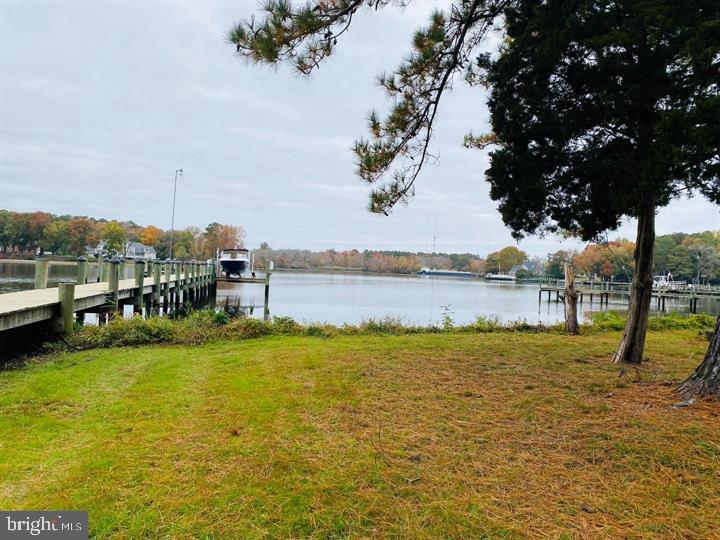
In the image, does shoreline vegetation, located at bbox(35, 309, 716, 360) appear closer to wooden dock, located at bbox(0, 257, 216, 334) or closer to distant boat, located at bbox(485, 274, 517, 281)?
wooden dock, located at bbox(0, 257, 216, 334)

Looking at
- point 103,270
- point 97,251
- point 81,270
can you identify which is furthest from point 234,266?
point 81,270

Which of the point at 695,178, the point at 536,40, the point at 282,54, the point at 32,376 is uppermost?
the point at 536,40

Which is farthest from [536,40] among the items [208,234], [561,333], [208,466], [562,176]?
[208,234]

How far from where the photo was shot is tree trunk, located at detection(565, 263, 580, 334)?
28.4ft

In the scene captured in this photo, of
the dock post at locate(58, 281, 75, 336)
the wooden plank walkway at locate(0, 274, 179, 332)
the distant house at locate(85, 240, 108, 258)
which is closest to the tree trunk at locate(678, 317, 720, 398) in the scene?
the wooden plank walkway at locate(0, 274, 179, 332)

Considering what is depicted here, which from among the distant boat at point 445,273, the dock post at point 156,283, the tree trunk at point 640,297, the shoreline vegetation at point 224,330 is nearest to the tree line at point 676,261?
the distant boat at point 445,273

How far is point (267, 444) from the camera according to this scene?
244cm

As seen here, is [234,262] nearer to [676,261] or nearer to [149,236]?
[149,236]

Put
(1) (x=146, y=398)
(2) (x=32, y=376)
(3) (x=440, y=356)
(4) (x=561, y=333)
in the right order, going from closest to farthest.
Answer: (1) (x=146, y=398) < (2) (x=32, y=376) < (3) (x=440, y=356) < (4) (x=561, y=333)

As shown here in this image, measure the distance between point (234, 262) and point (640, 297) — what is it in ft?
84.2

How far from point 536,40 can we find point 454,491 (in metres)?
4.55

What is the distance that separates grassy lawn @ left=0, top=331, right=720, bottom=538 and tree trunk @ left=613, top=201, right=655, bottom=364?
2.75ft

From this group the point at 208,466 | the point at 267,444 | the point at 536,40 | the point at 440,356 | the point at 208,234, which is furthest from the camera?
the point at 208,234

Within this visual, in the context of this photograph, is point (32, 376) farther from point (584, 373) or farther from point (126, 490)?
point (584, 373)
